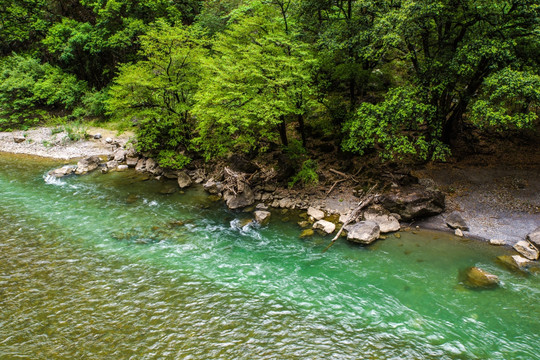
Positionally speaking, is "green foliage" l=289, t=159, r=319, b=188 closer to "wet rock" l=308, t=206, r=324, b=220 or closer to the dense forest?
the dense forest

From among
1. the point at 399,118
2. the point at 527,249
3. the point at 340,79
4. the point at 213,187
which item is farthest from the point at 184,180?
the point at 527,249

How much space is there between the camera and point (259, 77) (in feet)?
47.6

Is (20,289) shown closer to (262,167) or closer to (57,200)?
(57,200)

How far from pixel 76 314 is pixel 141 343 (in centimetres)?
253

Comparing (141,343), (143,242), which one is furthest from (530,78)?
(143,242)

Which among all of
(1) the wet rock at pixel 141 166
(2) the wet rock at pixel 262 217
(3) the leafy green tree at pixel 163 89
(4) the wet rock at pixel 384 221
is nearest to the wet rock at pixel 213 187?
(3) the leafy green tree at pixel 163 89

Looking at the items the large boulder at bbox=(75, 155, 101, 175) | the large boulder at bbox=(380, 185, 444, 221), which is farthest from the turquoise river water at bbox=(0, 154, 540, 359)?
the large boulder at bbox=(75, 155, 101, 175)

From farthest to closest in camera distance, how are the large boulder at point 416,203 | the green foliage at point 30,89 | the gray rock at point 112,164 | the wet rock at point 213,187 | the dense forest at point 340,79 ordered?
the green foliage at point 30,89
the gray rock at point 112,164
the wet rock at point 213,187
the large boulder at point 416,203
the dense forest at point 340,79

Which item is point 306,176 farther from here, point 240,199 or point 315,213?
point 240,199

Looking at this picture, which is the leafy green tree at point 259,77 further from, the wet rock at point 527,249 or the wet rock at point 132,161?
the wet rock at point 527,249

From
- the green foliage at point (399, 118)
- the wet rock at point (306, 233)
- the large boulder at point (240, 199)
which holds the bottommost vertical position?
the wet rock at point (306, 233)

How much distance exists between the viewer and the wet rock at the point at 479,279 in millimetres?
9098

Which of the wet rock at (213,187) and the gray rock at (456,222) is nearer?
the gray rock at (456,222)

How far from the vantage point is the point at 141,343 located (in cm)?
759
